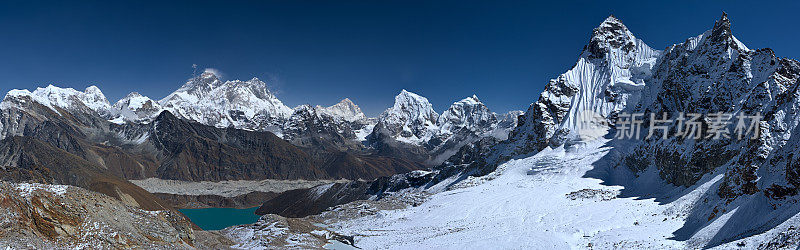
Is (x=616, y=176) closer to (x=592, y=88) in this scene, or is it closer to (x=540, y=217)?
(x=540, y=217)

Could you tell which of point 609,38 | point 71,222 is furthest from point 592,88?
point 71,222

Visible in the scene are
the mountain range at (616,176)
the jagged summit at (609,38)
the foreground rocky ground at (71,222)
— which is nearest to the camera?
the foreground rocky ground at (71,222)

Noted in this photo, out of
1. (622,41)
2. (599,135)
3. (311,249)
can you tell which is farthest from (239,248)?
(622,41)

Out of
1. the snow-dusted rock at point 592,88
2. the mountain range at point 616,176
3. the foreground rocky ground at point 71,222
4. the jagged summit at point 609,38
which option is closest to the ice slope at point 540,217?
the mountain range at point 616,176

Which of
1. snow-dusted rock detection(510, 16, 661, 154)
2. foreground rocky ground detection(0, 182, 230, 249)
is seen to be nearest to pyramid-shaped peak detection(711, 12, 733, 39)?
snow-dusted rock detection(510, 16, 661, 154)

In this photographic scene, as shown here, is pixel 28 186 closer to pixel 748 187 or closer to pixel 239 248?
pixel 239 248

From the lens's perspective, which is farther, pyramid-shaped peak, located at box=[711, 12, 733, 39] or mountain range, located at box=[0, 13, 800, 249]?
pyramid-shaped peak, located at box=[711, 12, 733, 39]

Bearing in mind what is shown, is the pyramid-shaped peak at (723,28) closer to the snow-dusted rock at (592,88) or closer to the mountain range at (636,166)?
the mountain range at (636,166)

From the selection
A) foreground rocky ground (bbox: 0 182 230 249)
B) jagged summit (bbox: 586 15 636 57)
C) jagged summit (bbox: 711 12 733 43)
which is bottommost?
foreground rocky ground (bbox: 0 182 230 249)

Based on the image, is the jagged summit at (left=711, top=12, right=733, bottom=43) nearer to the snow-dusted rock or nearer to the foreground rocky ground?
the snow-dusted rock
